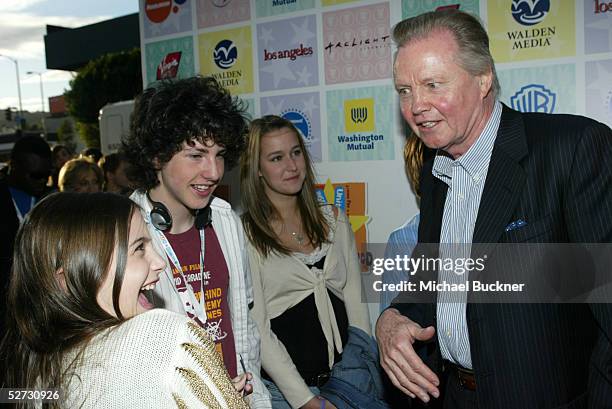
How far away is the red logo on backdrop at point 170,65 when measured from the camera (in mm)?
4195

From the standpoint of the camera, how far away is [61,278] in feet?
4.69

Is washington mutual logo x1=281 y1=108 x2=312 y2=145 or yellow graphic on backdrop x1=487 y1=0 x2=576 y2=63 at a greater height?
yellow graphic on backdrop x1=487 y1=0 x2=576 y2=63

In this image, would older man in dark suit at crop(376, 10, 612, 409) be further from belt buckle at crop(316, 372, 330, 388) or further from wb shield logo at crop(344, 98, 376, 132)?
wb shield logo at crop(344, 98, 376, 132)

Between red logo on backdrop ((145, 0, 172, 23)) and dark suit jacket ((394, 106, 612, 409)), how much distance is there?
10.4 ft

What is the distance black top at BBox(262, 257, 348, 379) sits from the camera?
296 centimetres

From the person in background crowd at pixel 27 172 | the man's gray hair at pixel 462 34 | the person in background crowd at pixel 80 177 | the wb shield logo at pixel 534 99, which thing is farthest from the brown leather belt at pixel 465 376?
the person in background crowd at pixel 80 177

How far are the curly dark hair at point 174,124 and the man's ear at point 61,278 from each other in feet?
3.52

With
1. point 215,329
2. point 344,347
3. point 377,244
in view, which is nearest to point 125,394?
point 215,329

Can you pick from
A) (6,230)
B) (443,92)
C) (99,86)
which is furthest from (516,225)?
(99,86)

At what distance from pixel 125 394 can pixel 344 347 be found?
6.44ft

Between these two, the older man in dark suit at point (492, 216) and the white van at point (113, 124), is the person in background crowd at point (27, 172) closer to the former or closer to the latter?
the older man in dark suit at point (492, 216)

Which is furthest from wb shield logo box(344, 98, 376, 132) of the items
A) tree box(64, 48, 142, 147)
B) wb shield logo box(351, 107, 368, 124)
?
tree box(64, 48, 142, 147)

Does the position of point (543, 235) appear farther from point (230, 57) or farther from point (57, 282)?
point (230, 57)

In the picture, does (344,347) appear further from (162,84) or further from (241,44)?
(241,44)
